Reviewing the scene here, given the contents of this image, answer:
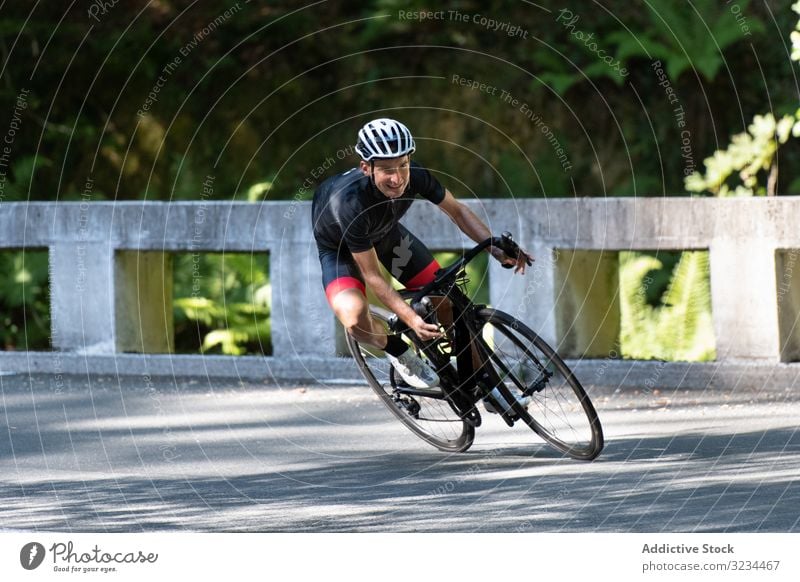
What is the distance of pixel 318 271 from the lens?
36.3 ft

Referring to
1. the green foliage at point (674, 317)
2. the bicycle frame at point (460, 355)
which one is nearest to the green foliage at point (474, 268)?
the green foliage at point (674, 317)

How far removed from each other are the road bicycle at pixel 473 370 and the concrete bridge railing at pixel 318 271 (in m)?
1.95

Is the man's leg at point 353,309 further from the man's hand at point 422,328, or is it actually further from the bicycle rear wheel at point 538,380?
the bicycle rear wheel at point 538,380

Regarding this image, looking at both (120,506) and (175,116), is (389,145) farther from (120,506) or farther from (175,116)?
(175,116)

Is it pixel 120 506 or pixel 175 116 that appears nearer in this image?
pixel 120 506

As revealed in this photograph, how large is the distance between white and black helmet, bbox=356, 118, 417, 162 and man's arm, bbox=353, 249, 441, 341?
0.51m

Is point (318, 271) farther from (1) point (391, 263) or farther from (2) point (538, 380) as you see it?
(2) point (538, 380)

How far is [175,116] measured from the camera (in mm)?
21062

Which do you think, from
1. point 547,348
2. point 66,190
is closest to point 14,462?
point 547,348

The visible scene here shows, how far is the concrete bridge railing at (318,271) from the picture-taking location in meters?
9.93

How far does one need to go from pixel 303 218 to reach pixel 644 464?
411cm

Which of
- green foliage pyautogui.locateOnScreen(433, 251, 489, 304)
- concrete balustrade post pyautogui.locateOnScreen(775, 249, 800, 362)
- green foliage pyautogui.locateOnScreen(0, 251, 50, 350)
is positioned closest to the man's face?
concrete balustrade post pyautogui.locateOnScreen(775, 249, 800, 362)

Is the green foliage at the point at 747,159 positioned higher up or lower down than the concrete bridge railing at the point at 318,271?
higher up

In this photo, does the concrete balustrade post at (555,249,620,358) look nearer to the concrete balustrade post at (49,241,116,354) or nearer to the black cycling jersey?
the black cycling jersey
